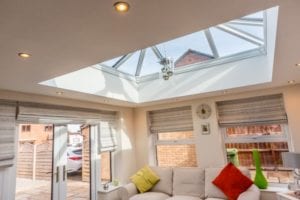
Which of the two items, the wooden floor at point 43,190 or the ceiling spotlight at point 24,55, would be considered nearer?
the ceiling spotlight at point 24,55

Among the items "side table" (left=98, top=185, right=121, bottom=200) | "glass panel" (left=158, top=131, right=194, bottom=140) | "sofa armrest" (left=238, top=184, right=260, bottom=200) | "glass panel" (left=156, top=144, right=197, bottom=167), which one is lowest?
"side table" (left=98, top=185, right=121, bottom=200)

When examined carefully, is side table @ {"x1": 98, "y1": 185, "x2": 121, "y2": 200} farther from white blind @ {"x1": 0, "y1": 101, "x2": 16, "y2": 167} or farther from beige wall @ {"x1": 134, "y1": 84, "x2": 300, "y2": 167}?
white blind @ {"x1": 0, "y1": 101, "x2": 16, "y2": 167}

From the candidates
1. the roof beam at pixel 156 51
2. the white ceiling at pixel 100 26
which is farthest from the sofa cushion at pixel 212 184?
the roof beam at pixel 156 51

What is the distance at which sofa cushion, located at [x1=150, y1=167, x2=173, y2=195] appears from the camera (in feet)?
13.0

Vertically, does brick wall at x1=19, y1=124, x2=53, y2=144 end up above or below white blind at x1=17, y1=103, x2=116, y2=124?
below

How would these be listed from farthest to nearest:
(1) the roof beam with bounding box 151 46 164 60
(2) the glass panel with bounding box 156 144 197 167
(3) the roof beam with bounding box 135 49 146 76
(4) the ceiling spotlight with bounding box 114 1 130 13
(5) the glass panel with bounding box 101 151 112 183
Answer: (2) the glass panel with bounding box 156 144 197 167 → (5) the glass panel with bounding box 101 151 112 183 → (3) the roof beam with bounding box 135 49 146 76 → (1) the roof beam with bounding box 151 46 164 60 → (4) the ceiling spotlight with bounding box 114 1 130 13

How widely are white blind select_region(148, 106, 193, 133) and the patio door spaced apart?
2.16 meters

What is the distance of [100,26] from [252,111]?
3.48m

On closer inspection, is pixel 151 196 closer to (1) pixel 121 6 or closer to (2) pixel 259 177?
(2) pixel 259 177

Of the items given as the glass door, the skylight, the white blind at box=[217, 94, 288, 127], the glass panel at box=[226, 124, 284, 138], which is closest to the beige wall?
the white blind at box=[217, 94, 288, 127]

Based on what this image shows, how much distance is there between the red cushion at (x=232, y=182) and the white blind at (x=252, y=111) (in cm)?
100

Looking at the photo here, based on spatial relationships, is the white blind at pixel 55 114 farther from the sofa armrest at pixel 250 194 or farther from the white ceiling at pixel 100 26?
the sofa armrest at pixel 250 194

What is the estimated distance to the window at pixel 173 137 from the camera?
4777mm

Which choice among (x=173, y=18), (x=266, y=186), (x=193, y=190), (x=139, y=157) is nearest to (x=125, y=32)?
(x=173, y=18)
